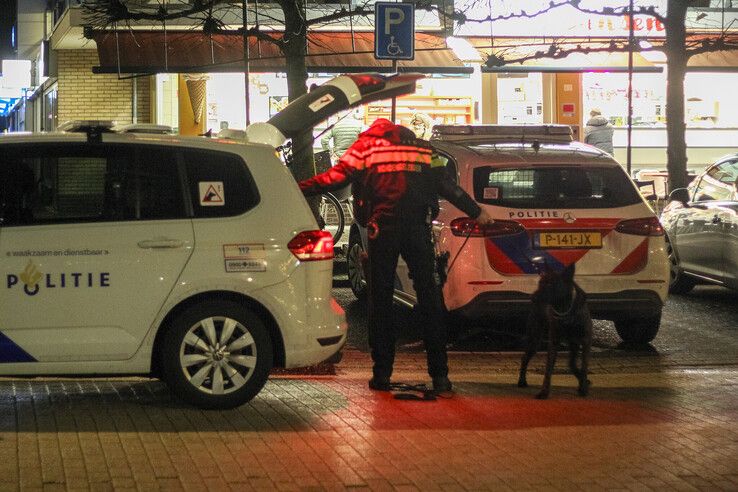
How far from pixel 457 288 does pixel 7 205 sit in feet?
12.3

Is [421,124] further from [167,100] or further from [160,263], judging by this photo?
[160,263]

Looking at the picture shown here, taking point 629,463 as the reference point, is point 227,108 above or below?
above

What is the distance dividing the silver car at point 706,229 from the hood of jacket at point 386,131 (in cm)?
546

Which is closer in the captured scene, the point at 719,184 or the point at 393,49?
the point at 393,49

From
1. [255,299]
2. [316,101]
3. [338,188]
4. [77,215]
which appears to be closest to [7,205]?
[77,215]

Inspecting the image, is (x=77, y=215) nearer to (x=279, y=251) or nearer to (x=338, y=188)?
(x=279, y=251)

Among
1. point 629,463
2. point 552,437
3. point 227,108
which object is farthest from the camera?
point 227,108

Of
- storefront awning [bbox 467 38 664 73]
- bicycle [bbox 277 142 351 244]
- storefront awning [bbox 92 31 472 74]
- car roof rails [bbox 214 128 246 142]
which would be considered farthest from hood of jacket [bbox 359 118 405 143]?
storefront awning [bbox 467 38 664 73]

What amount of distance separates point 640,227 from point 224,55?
1101cm

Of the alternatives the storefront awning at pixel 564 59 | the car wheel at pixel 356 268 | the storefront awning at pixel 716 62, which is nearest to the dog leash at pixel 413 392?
the car wheel at pixel 356 268

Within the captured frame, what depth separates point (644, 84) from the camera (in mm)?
24594

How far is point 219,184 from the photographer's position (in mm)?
7887

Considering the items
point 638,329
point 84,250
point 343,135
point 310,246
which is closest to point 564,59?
point 343,135

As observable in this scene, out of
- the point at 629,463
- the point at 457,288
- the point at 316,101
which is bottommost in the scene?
the point at 629,463
